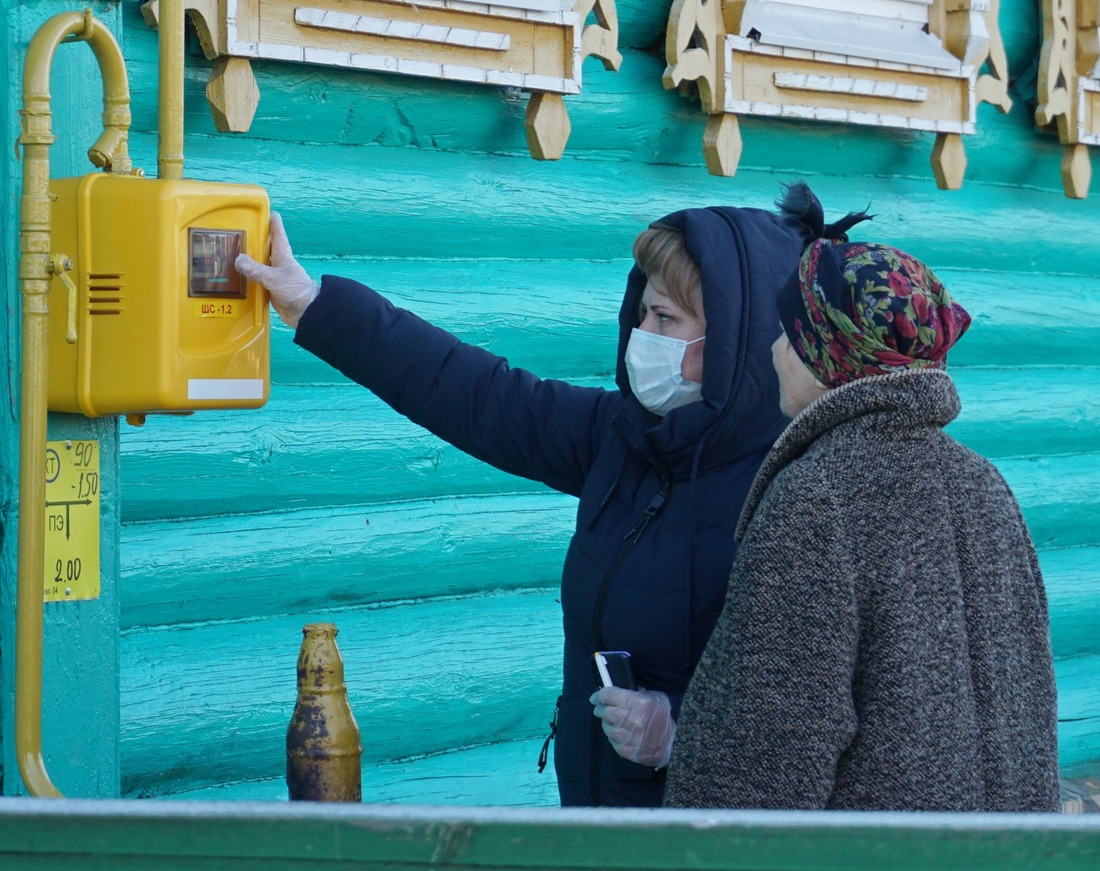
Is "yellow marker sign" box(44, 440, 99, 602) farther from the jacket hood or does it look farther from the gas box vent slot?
the jacket hood

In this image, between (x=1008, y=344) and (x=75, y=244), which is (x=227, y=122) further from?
(x=1008, y=344)

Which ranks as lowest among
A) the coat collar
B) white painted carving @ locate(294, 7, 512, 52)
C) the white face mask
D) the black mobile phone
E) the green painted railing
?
the black mobile phone

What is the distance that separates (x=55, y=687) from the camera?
6.79 feet

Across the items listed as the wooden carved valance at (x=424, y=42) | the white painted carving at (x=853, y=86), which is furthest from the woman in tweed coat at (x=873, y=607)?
the white painted carving at (x=853, y=86)

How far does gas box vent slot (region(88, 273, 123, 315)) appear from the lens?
2.01 metres

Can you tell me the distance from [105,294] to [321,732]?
0.71 meters

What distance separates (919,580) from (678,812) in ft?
2.61

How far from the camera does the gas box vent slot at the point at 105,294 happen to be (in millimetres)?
2012

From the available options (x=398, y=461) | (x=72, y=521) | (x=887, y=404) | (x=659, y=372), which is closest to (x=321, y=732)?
(x=72, y=521)

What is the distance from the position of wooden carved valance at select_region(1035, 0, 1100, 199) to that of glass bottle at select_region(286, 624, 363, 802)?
3.34m

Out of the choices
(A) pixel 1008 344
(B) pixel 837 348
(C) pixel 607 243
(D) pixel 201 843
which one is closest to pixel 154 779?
(C) pixel 607 243

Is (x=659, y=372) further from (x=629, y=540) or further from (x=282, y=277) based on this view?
(x=282, y=277)

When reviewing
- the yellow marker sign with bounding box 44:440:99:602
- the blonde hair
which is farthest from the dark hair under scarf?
the yellow marker sign with bounding box 44:440:99:602

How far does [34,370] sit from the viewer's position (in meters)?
1.92
